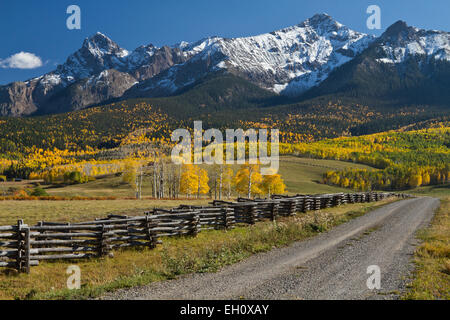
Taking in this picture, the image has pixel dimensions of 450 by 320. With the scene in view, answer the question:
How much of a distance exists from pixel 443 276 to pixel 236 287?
23.6ft

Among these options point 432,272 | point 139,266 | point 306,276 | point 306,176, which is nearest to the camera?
point 306,276

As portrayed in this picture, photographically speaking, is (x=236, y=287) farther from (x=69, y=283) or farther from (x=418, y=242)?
(x=418, y=242)

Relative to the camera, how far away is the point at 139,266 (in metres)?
14.0

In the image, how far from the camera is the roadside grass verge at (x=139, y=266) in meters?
10.7

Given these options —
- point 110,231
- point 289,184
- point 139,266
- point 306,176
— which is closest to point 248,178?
point 110,231

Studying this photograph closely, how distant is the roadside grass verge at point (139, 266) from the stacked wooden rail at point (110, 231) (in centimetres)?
49

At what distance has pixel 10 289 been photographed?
11195 mm

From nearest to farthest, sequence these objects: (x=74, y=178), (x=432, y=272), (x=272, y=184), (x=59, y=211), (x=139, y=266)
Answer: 1. (x=432, y=272)
2. (x=139, y=266)
3. (x=59, y=211)
4. (x=272, y=184)
5. (x=74, y=178)

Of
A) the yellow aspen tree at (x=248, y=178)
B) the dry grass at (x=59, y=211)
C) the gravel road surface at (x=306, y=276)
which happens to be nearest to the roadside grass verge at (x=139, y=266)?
the gravel road surface at (x=306, y=276)

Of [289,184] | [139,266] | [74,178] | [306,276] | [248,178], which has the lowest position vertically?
[289,184]

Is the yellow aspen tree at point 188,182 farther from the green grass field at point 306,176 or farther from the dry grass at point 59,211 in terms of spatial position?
the green grass field at point 306,176

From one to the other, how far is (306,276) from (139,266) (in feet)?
23.4

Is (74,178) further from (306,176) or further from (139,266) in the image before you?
(139,266)
